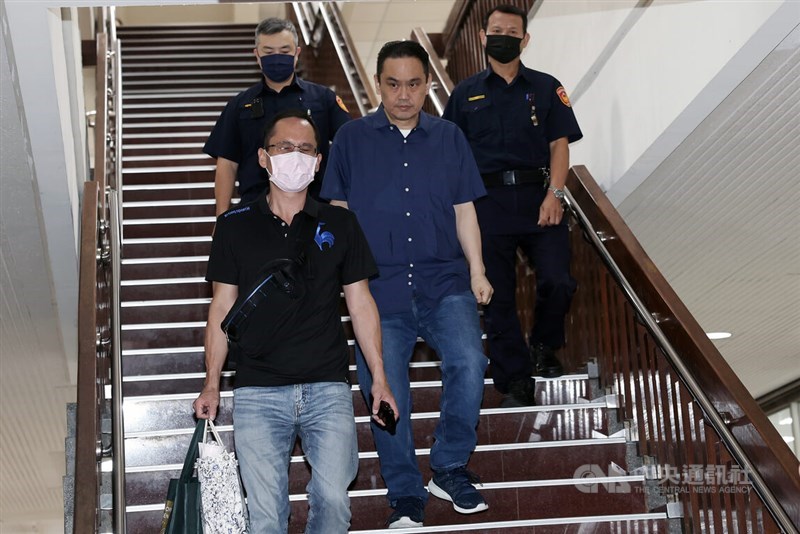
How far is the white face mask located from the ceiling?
186 cm

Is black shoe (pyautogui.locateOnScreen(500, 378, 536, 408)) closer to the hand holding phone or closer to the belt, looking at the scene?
the belt

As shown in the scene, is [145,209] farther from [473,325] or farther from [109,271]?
[473,325]

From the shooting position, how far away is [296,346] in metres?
3.84

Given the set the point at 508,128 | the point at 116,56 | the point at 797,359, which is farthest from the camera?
the point at 797,359

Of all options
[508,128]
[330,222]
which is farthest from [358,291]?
[508,128]

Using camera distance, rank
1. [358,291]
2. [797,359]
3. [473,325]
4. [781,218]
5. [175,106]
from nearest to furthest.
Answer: [358,291]
[473,325]
[781,218]
[175,106]
[797,359]

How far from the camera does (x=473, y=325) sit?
445cm

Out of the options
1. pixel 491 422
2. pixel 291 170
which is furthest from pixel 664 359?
pixel 291 170

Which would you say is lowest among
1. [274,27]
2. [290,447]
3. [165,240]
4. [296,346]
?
[290,447]

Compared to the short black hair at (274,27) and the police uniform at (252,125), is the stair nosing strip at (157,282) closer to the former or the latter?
the police uniform at (252,125)

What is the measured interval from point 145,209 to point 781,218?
170 inches

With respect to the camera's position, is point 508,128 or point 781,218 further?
point 781,218

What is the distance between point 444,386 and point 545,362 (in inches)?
53.8

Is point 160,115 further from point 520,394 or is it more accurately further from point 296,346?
point 296,346
